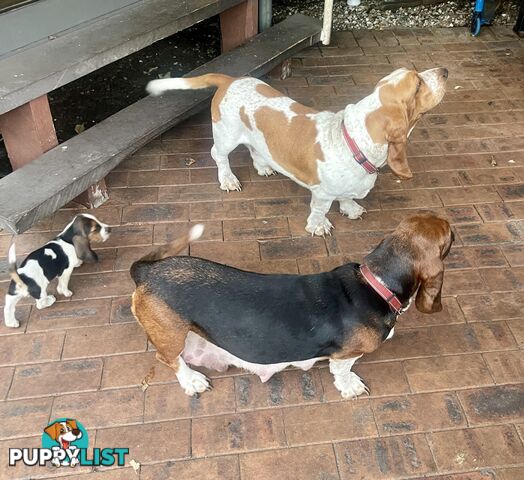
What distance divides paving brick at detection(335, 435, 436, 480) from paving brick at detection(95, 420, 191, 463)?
84cm

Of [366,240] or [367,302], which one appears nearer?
[367,302]

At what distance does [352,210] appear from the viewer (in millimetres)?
4070

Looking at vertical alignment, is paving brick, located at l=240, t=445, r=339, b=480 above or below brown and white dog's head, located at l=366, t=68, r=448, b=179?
below

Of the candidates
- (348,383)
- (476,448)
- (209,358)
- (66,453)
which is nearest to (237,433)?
(209,358)

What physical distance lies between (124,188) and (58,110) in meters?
1.44

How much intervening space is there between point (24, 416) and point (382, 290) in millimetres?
2076

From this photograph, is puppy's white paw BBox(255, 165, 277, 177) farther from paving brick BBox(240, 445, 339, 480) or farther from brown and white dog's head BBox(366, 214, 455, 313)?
paving brick BBox(240, 445, 339, 480)

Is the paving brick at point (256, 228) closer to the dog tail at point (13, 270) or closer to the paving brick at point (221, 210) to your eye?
the paving brick at point (221, 210)

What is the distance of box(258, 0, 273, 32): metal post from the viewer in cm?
551

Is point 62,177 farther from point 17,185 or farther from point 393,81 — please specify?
point 393,81

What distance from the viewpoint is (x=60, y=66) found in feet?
12.5

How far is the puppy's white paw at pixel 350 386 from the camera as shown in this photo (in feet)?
9.81

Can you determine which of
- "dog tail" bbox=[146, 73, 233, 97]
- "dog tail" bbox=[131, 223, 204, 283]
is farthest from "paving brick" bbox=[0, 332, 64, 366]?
"dog tail" bbox=[146, 73, 233, 97]

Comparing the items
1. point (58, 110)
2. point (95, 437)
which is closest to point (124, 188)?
point (58, 110)
